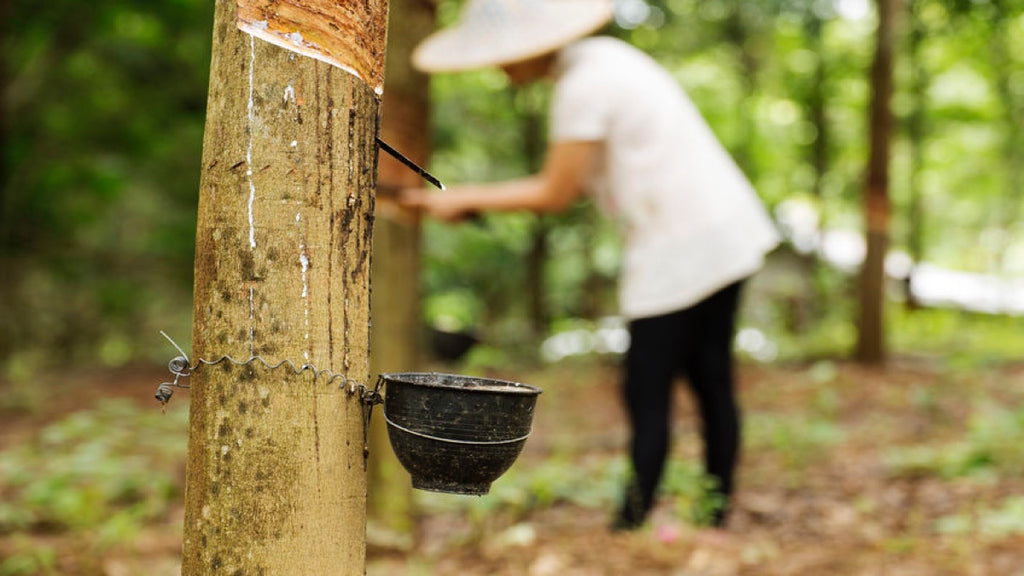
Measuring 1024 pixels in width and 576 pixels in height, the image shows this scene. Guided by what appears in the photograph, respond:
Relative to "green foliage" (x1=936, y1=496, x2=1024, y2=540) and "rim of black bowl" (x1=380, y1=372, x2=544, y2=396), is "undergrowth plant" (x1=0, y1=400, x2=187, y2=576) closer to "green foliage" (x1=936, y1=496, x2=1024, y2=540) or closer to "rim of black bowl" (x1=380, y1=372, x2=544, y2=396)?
"rim of black bowl" (x1=380, y1=372, x2=544, y2=396)

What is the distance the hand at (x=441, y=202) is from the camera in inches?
112

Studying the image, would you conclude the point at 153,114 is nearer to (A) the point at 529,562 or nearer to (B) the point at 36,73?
(B) the point at 36,73

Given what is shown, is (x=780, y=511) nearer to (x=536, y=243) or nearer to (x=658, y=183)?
(x=658, y=183)

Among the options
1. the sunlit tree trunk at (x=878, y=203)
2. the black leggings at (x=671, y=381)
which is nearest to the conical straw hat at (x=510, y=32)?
the black leggings at (x=671, y=381)

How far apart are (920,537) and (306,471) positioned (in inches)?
106

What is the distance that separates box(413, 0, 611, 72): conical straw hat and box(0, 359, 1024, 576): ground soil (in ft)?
5.33

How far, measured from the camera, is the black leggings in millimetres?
3074

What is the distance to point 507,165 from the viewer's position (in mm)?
9703

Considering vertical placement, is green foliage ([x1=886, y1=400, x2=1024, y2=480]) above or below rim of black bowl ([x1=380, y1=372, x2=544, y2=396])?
below

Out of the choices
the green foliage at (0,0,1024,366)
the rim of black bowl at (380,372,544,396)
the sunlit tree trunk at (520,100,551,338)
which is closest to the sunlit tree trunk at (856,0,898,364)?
the green foliage at (0,0,1024,366)

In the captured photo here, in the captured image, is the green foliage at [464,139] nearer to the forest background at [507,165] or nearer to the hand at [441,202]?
the forest background at [507,165]

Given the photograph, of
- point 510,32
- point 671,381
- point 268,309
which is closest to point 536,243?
point 671,381

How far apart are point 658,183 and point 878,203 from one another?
5.23 m

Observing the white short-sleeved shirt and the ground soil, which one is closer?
the ground soil
